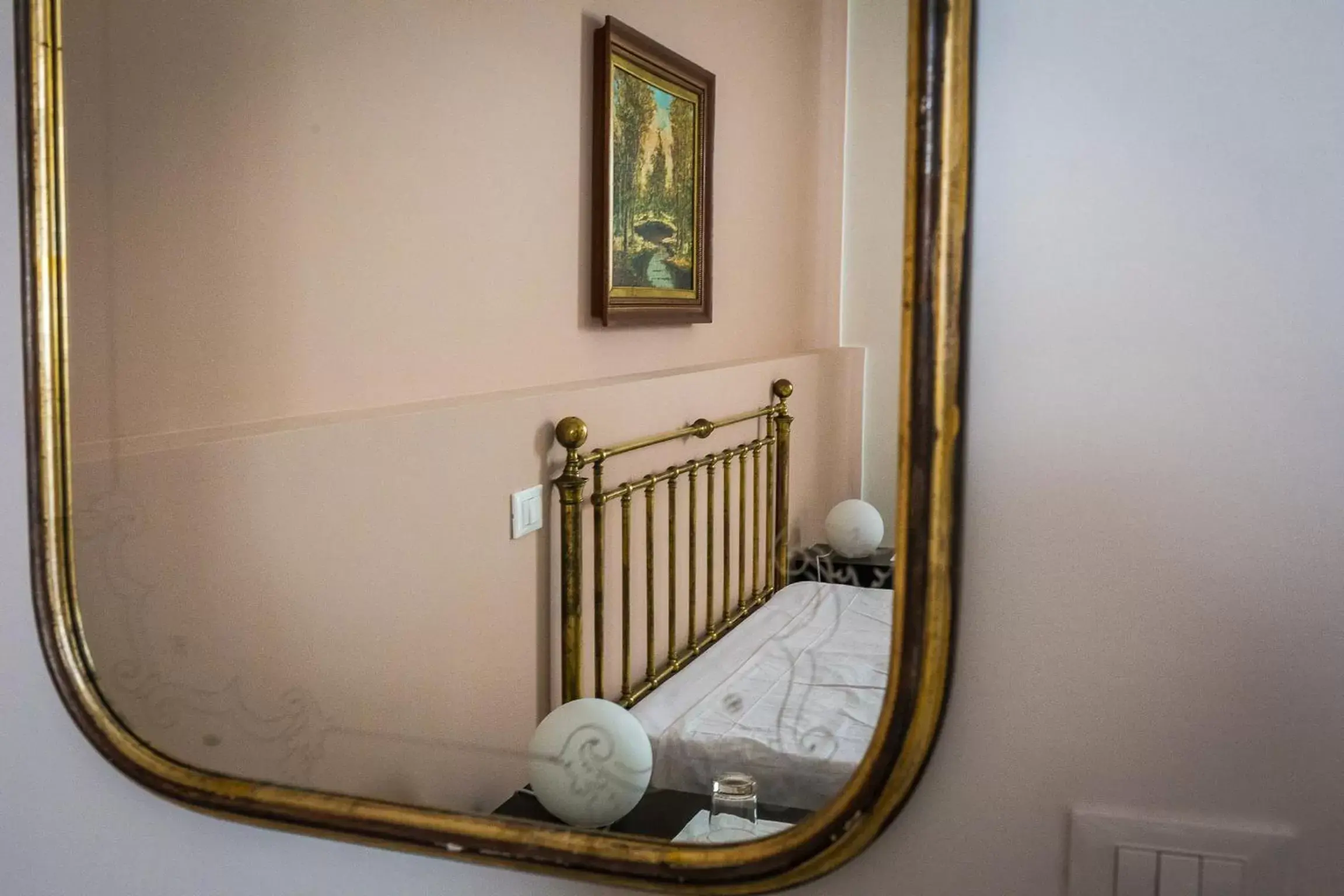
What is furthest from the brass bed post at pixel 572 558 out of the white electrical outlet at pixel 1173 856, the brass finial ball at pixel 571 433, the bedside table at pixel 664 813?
the white electrical outlet at pixel 1173 856

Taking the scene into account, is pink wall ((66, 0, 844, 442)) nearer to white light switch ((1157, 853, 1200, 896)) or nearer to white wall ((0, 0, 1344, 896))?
white wall ((0, 0, 1344, 896))

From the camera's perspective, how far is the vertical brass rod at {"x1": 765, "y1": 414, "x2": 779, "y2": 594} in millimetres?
813

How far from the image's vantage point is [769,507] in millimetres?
826

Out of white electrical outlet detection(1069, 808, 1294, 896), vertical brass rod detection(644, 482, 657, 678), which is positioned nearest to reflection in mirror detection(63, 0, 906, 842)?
vertical brass rod detection(644, 482, 657, 678)

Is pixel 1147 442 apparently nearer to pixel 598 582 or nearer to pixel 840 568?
pixel 840 568

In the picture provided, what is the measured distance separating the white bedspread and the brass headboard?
17 millimetres

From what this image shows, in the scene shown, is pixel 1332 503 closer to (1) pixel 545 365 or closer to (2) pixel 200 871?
(1) pixel 545 365

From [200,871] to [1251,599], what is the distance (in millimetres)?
849

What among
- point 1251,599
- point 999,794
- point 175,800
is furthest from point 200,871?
point 1251,599

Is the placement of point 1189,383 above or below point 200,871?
above

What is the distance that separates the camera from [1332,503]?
66 centimetres

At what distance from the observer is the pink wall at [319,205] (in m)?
0.99

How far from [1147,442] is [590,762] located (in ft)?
1.48

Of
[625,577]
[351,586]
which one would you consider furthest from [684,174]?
[351,586]
